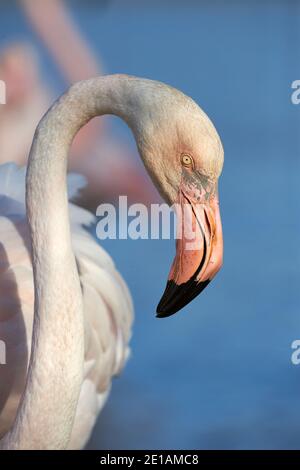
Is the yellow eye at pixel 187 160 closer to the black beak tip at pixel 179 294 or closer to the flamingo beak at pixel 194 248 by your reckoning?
the flamingo beak at pixel 194 248

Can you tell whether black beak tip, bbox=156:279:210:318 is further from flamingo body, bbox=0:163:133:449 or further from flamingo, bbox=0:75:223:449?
flamingo body, bbox=0:163:133:449

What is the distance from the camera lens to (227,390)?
8.56 feet

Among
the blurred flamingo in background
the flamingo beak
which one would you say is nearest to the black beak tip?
the flamingo beak

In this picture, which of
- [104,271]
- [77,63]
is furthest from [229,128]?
[104,271]

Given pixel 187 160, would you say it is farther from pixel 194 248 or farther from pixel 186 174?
pixel 194 248

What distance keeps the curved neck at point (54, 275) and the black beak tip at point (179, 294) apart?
0.17 m

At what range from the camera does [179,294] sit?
56.1 inches

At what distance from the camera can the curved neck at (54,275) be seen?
146 cm

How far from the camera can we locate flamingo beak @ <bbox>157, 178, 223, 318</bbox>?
140 cm

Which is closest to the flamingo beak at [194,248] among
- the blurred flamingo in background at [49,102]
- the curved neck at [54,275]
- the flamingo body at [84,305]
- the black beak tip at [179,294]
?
the black beak tip at [179,294]

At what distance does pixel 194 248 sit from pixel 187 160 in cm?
15

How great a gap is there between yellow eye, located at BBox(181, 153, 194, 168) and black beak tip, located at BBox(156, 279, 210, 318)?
201 millimetres
